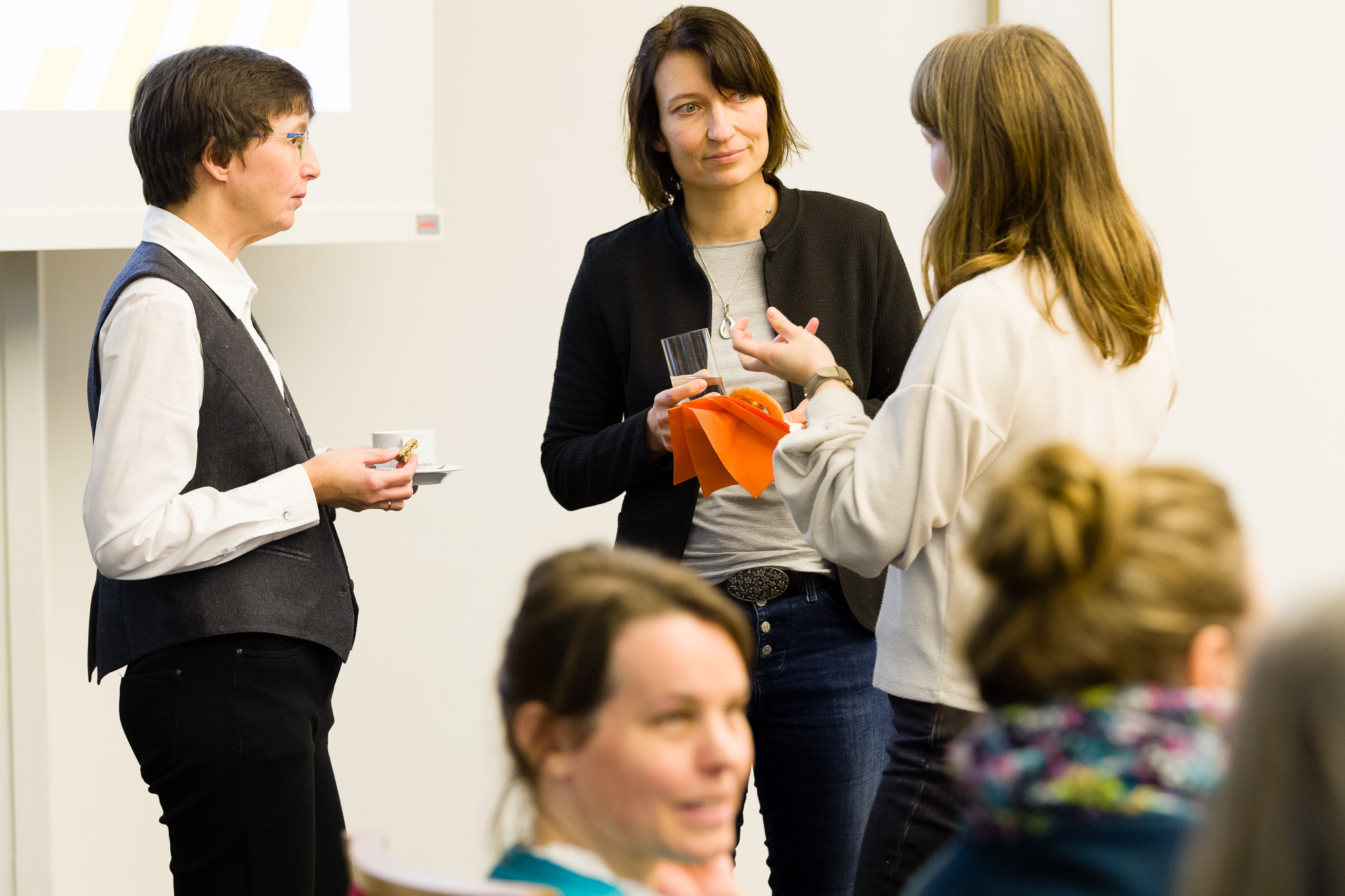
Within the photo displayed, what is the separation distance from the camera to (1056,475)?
81 centimetres

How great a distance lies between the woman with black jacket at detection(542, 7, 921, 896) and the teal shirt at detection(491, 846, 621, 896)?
904 mm

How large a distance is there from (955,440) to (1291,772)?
32.2 inches

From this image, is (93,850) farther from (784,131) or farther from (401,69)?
(784,131)

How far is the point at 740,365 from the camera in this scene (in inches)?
76.6

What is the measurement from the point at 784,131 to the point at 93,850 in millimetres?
2298

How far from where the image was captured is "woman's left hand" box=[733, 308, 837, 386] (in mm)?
1612

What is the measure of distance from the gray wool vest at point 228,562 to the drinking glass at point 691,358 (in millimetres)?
556

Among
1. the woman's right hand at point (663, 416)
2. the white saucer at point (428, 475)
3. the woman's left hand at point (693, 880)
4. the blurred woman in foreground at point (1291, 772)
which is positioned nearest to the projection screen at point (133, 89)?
the white saucer at point (428, 475)

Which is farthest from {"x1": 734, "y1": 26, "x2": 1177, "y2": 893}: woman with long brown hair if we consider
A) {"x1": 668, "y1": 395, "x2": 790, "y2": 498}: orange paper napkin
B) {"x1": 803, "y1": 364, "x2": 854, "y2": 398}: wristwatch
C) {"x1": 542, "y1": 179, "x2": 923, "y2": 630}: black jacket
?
{"x1": 542, "y1": 179, "x2": 923, "y2": 630}: black jacket

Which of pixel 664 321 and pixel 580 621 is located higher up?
pixel 664 321

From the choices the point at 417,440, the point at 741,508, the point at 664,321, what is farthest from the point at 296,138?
the point at 741,508

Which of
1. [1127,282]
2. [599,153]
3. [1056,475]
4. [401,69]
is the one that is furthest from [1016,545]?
[599,153]

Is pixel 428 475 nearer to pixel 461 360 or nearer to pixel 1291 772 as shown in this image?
pixel 461 360

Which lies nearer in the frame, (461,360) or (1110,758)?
(1110,758)
